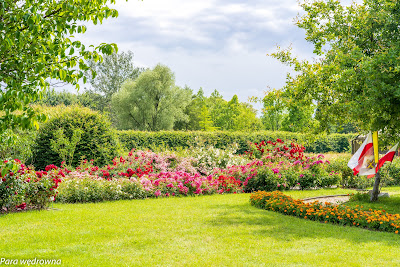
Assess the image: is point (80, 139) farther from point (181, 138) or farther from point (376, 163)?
point (376, 163)

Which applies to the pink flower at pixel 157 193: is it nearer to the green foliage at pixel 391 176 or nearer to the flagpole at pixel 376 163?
the flagpole at pixel 376 163

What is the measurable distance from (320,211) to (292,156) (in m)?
7.03

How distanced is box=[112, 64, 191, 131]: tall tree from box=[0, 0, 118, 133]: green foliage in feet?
121

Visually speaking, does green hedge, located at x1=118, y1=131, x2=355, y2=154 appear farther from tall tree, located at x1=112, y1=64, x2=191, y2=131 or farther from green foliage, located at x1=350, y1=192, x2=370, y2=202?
tall tree, located at x1=112, y1=64, x2=191, y2=131

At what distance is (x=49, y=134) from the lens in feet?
49.3

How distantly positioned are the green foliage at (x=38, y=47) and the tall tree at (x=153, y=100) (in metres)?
37.0

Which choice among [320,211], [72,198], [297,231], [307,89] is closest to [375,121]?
[307,89]

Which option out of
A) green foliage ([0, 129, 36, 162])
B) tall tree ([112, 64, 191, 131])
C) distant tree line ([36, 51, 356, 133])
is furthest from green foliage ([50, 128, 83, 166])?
tall tree ([112, 64, 191, 131])

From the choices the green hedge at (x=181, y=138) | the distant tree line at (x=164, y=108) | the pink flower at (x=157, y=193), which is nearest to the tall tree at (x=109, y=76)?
the distant tree line at (x=164, y=108)

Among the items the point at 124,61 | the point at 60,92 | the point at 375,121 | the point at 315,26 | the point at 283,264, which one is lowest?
the point at 283,264

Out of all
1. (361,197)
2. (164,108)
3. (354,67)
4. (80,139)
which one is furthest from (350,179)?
(164,108)

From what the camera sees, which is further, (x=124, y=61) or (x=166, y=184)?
(x=124, y=61)

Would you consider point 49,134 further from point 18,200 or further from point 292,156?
point 292,156

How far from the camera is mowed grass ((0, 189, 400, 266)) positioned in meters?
5.32
